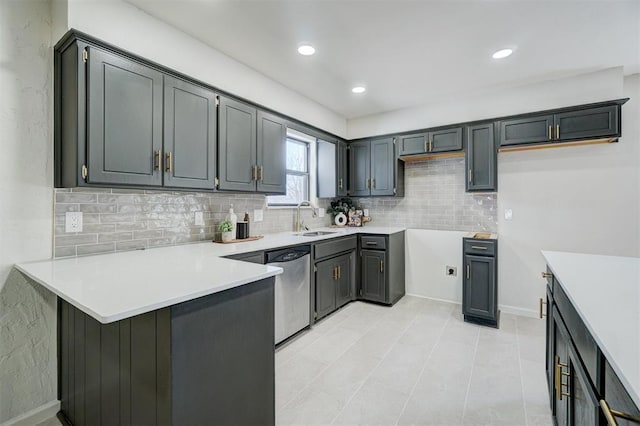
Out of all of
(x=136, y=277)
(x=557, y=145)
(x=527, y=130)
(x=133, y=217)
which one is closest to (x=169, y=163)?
(x=133, y=217)

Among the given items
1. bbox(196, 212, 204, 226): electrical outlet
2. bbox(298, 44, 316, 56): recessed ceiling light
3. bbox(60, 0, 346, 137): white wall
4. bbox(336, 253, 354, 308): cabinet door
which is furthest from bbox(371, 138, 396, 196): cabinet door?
bbox(196, 212, 204, 226): electrical outlet

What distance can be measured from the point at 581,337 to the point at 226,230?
7.86ft

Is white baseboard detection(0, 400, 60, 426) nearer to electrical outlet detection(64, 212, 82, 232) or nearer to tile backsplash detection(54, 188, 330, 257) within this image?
tile backsplash detection(54, 188, 330, 257)

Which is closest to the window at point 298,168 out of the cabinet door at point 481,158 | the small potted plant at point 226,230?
the small potted plant at point 226,230

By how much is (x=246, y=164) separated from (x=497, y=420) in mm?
2610

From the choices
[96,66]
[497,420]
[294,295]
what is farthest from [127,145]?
[497,420]

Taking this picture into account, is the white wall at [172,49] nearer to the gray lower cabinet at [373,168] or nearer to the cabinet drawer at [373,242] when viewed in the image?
the gray lower cabinet at [373,168]

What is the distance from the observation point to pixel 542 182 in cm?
342

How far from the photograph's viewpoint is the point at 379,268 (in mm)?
3762

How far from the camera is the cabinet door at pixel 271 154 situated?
297 cm

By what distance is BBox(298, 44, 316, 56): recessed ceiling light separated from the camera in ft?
Answer: 8.46

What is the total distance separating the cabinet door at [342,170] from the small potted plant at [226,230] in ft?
6.42

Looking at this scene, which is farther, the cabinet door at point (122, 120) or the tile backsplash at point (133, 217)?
the tile backsplash at point (133, 217)

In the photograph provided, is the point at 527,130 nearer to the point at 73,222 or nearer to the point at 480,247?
the point at 480,247
